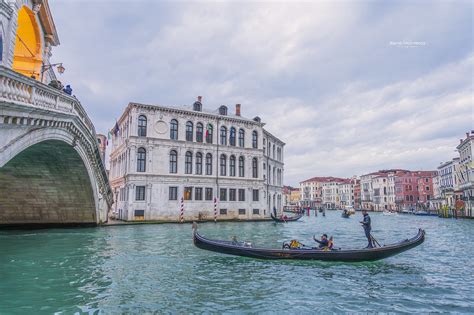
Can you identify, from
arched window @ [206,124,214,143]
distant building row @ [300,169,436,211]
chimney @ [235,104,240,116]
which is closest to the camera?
arched window @ [206,124,214,143]

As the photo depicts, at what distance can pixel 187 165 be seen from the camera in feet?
90.7

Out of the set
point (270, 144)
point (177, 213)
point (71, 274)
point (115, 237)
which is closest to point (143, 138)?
point (177, 213)

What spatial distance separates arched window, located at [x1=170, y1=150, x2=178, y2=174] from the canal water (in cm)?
1468

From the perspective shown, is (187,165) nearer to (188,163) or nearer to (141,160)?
(188,163)

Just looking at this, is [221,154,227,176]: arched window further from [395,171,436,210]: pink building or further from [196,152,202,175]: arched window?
[395,171,436,210]: pink building

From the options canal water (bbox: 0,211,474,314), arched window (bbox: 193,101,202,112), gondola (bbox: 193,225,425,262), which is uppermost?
arched window (bbox: 193,101,202,112)

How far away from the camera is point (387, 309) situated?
6340mm

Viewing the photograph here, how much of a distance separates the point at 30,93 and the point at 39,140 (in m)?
1.86

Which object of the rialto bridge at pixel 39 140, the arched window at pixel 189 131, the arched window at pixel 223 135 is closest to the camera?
the rialto bridge at pixel 39 140

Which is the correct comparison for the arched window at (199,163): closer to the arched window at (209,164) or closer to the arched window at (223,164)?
the arched window at (209,164)

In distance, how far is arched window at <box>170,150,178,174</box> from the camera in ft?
88.2

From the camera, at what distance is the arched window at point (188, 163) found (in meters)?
27.5

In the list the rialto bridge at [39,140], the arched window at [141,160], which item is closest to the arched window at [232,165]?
the arched window at [141,160]

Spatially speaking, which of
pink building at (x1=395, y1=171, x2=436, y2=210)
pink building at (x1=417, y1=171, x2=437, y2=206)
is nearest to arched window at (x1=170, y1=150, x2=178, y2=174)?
pink building at (x1=395, y1=171, x2=436, y2=210)
